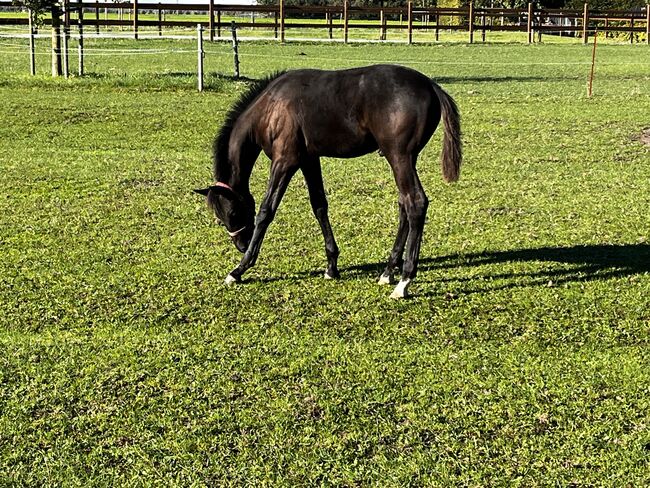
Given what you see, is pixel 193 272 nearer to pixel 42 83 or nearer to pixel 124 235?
pixel 124 235

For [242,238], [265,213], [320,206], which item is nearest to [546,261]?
[320,206]

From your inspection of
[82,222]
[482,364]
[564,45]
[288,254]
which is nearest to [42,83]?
[82,222]

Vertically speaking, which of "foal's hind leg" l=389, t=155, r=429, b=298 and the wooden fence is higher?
the wooden fence

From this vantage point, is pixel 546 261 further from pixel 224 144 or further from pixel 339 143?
pixel 224 144

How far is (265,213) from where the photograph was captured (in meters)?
6.91

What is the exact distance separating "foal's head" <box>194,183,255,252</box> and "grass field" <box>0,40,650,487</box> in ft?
1.23

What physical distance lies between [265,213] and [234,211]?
29cm

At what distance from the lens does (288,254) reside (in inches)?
Answer: 310

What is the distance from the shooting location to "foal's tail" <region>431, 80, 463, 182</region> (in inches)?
257

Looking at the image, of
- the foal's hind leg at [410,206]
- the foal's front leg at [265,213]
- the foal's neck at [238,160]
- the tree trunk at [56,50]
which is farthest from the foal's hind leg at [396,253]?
the tree trunk at [56,50]

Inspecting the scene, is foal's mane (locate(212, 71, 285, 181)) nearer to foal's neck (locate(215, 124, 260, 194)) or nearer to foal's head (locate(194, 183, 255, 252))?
foal's neck (locate(215, 124, 260, 194))

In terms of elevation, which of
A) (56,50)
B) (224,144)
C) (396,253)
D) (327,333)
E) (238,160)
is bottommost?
(327,333)

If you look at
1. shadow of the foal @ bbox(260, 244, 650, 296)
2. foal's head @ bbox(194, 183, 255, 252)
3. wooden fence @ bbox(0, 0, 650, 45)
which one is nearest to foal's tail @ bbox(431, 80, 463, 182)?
shadow of the foal @ bbox(260, 244, 650, 296)

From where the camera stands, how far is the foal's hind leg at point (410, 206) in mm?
6531
